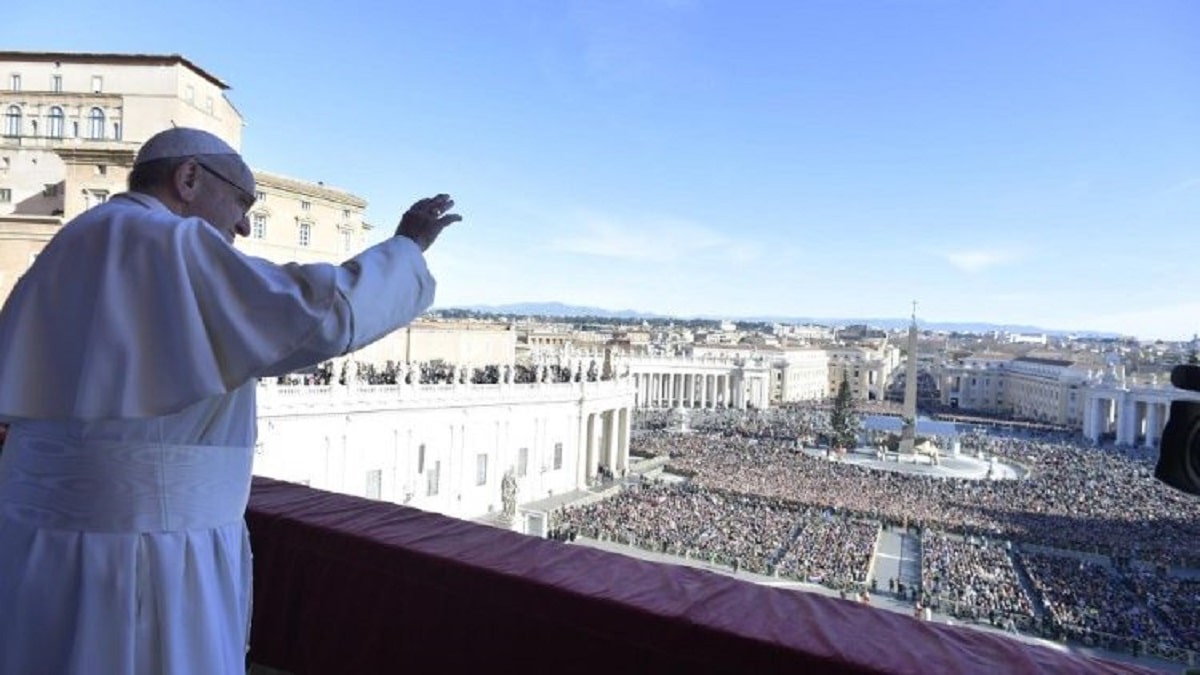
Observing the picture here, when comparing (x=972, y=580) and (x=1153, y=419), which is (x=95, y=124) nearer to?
(x=972, y=580)

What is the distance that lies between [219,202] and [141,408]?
0.56 metres

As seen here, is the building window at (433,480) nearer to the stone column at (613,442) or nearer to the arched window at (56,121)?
the stone column at (613,442)

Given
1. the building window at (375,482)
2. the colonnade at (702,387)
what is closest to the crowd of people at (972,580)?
the building window at (375,482)

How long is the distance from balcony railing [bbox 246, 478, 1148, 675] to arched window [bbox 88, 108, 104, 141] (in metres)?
25.7

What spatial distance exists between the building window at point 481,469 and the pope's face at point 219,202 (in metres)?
28.3

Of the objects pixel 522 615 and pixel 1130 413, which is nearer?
pixel 522 615

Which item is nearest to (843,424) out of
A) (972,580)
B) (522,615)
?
(972,580)

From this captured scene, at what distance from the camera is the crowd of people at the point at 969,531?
789 inches

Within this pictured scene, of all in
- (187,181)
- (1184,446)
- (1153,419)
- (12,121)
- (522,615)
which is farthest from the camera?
(1153,419)

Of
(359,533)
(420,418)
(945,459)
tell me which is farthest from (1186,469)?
(945,459)

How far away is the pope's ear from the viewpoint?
6.03 feet

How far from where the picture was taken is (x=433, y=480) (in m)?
27.8

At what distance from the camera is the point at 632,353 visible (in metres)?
87.8

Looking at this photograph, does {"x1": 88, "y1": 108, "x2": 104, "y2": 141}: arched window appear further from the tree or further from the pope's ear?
the tree
